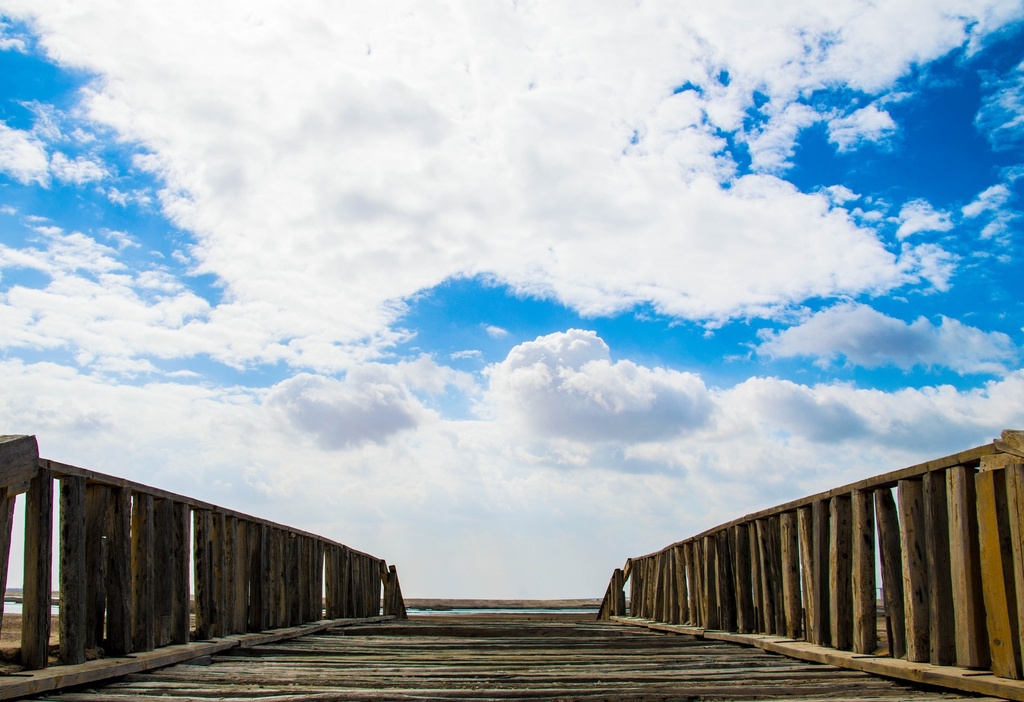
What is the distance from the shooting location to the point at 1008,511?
4473mm

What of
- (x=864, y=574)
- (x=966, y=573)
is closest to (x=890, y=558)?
(x=864, y=574)

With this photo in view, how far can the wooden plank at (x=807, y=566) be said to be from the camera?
6.98m

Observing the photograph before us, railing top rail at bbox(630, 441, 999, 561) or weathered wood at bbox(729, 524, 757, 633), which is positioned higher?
railing top rail at bbox(630, 441, 999, 561)

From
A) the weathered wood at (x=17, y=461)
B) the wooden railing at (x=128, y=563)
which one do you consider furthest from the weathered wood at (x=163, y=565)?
the weathered wood at (x=17, y=461)

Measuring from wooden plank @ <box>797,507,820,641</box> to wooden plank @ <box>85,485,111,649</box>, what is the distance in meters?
4.86

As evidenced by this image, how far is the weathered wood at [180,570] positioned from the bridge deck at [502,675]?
0.37 meters

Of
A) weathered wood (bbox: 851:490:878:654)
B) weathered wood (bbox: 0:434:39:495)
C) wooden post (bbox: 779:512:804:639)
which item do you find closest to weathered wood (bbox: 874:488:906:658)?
weathered wood (bbox: 851:490:878:654)

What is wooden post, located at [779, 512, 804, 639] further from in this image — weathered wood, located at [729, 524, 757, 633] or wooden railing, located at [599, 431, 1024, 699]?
weathered wood, located at [729, 524, 757, 633]

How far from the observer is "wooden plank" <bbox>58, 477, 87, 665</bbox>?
5.12 metres

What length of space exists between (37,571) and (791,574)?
5.44 m

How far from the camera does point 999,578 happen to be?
4.53m

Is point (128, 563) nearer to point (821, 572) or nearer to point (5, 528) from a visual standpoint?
point (5, 528)

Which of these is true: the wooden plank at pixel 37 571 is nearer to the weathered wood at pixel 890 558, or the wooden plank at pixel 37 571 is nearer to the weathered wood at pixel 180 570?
the weathered wood at pixel 180 570

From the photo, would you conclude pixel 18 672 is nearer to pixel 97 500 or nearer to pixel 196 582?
pixel 97 500
